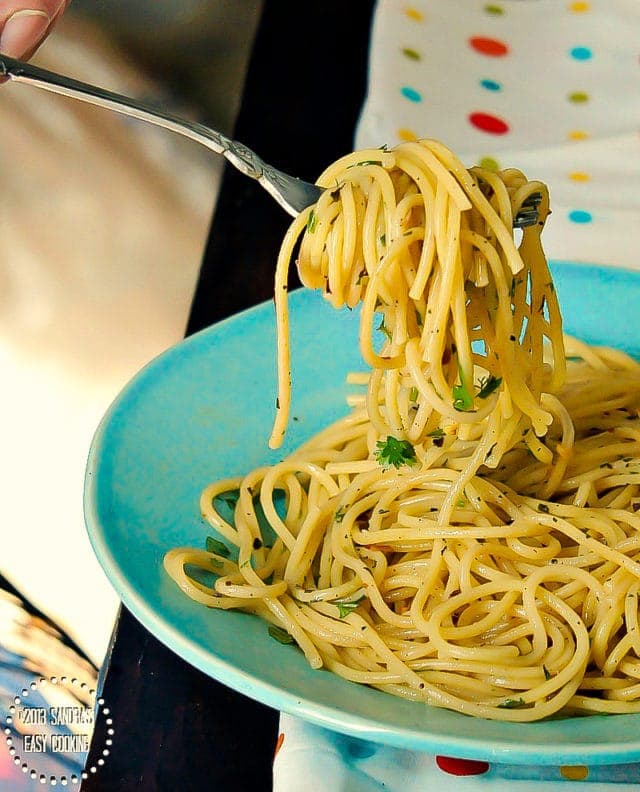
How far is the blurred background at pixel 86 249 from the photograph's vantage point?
1790 mm

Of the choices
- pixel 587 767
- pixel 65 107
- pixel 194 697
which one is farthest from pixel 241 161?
pixel 65 107

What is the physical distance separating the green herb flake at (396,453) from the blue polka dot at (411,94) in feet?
4.04

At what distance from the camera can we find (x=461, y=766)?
1.34 meters

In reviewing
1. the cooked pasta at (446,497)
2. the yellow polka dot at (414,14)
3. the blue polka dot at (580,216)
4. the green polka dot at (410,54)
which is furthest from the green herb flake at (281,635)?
the yellow polka dot at (414,14)

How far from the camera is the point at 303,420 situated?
6.11ft

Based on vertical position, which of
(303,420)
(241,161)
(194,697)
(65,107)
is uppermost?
(65,107)

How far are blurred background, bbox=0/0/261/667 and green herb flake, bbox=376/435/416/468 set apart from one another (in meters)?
0.50

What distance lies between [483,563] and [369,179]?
0.56m

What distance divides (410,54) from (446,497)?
1.53m

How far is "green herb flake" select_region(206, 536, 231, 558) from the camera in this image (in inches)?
63.9

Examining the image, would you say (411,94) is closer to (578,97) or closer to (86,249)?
(578,97)

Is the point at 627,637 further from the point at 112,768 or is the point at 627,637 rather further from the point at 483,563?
the point at 112,768

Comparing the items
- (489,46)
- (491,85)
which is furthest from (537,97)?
(489,46)

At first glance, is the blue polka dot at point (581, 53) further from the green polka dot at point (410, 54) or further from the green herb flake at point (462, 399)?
the green herb flake at point (462, 399)
